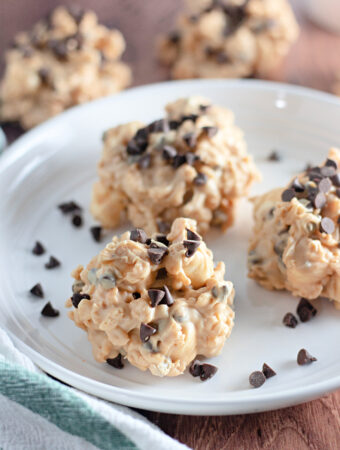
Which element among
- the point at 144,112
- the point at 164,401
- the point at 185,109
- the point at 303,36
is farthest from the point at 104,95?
the point at 164,401

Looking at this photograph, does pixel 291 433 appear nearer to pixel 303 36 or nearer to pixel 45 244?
pixel 45 244

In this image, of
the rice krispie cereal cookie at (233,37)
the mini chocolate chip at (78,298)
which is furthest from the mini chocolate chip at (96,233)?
the rice krispie cereal cookie at (233,37)

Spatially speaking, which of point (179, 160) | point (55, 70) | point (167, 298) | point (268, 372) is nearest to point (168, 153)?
point (179, 160)

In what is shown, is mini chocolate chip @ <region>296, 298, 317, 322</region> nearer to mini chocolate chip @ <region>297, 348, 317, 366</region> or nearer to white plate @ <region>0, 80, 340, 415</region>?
white plate @ <region>0, 80, 340, 415</region>

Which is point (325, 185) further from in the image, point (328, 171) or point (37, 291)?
point (37, 291)

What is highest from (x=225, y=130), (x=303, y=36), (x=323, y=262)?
(x=225, y=130)

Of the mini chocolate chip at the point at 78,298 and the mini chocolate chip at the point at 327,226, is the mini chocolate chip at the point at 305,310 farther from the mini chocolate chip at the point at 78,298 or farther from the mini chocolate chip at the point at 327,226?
the mini chocolate chip at the point at 78,298
